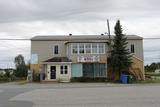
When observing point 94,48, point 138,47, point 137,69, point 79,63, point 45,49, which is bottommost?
point 137,69

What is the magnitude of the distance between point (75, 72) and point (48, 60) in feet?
15.4

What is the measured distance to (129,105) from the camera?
14352mm

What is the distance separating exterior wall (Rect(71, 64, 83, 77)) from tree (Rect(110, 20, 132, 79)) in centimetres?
462

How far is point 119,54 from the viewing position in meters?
47.4

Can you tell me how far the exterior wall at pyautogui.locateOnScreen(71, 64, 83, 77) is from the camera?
48784mm

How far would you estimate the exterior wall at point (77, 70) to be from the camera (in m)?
48.8

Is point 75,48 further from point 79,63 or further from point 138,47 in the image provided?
point 138,47

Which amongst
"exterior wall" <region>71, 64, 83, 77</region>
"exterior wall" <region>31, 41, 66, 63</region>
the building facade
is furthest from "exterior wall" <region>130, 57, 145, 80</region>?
"exterior wall" <region>31, 41, 66, 63</region>

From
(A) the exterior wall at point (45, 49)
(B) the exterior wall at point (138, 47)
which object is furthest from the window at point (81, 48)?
(B) the exterior wall at point (138, 47)

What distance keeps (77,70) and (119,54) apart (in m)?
6.72

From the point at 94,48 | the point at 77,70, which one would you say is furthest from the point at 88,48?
the point at 77,70

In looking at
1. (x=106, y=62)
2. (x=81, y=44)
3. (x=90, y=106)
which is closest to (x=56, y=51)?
(x=81, y=44)

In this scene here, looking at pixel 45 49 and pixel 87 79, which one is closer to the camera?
pixel 87 79

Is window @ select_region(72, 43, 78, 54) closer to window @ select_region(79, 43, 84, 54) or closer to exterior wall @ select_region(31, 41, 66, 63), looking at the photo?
window @ select_region(79, 43, 84, 54)
